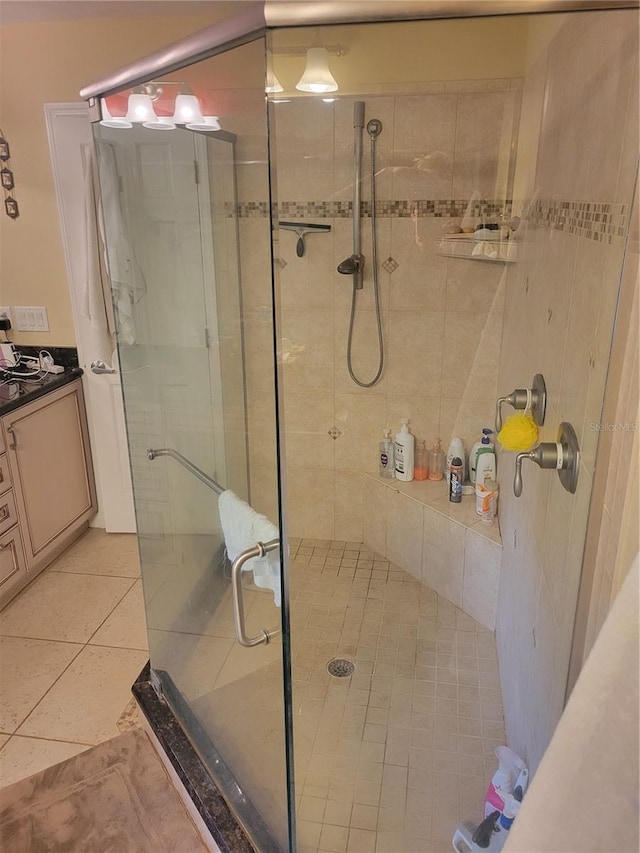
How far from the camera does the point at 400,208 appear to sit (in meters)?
2.48

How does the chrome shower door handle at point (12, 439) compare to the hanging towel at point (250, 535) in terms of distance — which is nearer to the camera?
the hanging towel at point (250, 535)

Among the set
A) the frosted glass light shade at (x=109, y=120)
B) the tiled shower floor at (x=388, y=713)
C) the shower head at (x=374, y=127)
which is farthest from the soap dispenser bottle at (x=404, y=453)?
the frosted glass light shade at (x=109, y=120)

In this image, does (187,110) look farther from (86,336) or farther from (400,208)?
(86,336)

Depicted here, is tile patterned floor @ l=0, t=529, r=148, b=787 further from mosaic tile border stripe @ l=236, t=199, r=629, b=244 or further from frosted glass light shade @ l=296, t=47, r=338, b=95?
frosted glass light shade @ l=296, t=47, r=338, b=95

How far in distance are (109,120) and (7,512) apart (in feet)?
5.35

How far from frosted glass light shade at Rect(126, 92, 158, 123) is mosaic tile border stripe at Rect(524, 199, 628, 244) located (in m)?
1.12

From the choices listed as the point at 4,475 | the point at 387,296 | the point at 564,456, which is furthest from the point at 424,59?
the point at 4,475

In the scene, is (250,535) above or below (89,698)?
above

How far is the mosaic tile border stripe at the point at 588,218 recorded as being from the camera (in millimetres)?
1021

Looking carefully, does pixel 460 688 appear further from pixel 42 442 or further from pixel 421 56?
pixel 421 56

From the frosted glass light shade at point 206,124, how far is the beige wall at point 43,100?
96 centimetres

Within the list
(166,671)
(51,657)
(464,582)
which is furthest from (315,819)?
(51,657)

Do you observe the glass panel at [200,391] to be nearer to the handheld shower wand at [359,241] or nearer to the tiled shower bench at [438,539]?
the handheld shower wand at [359,241]

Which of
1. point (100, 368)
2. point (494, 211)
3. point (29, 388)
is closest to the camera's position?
point (494, 211)
